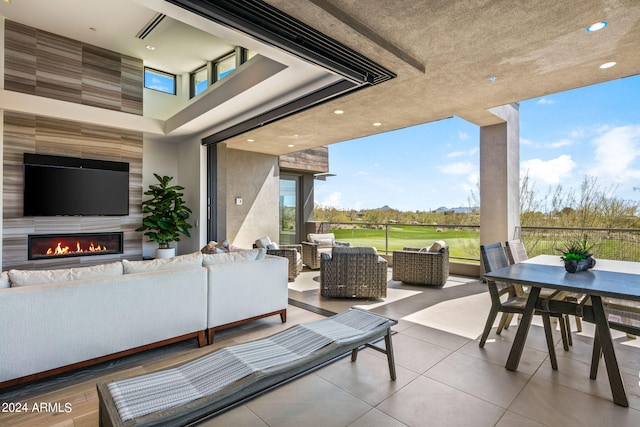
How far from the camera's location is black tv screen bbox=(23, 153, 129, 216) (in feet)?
17.1

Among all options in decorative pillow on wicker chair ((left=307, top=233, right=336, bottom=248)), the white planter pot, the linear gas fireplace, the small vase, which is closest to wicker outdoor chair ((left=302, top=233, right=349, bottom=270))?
decorative pillow on wicker chair ((left=307, top=233, right=336, bottom=248))

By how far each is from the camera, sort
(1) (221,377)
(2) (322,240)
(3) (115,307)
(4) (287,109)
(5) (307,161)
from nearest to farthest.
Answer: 1. (1) (221,377)
2. (3) (115,307)
3. (4) (287,109)
4. (2) (322,240)
5. (5) (307,161)

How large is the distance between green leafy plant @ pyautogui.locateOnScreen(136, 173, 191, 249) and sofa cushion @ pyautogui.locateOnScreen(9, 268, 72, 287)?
13.4ft

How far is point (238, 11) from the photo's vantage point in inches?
92.4

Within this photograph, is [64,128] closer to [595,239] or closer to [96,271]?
[96,271]

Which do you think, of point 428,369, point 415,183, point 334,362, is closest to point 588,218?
point 428,369

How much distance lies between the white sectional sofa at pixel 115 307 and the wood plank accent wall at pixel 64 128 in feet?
12.7

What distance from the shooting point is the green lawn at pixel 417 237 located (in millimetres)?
7836

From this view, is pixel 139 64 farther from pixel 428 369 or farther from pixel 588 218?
pixel 588 218

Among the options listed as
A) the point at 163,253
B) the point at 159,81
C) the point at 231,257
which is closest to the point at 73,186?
the point at 163,253

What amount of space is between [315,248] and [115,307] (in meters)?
4.76

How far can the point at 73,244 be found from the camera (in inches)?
225

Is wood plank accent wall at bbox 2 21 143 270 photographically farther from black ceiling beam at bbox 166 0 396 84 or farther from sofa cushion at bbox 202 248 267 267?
black ceiling beam at bbox 166 0 396 84

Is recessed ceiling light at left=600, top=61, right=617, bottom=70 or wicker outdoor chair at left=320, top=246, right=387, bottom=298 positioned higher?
recessed ceiling light at left=600, top=61, right=617, bottom=70
